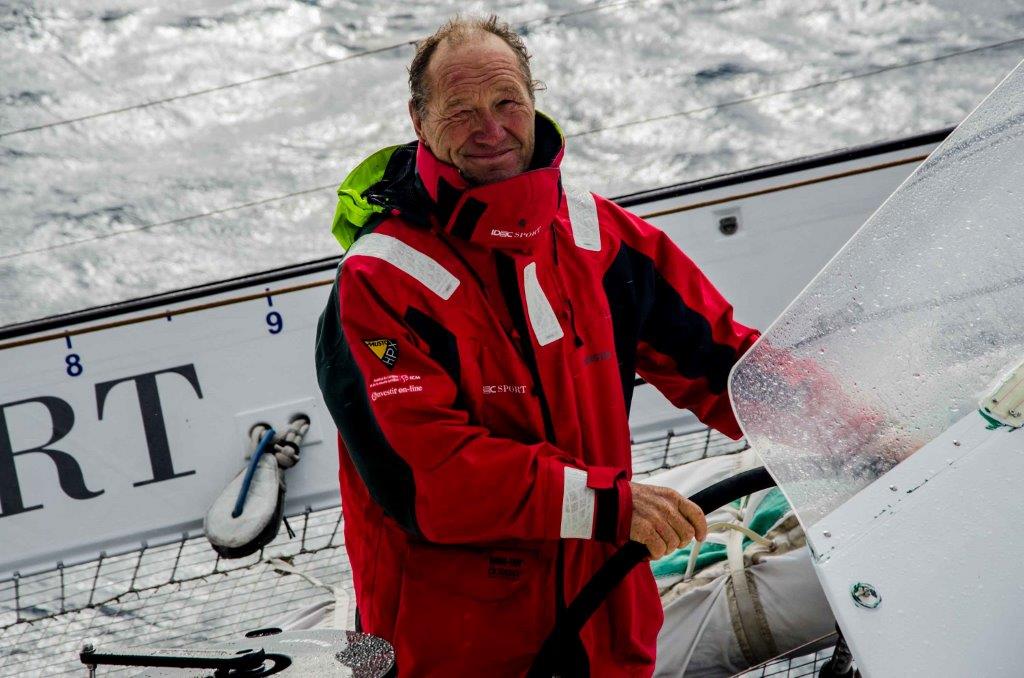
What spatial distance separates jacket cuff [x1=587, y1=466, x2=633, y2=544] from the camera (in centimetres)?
124

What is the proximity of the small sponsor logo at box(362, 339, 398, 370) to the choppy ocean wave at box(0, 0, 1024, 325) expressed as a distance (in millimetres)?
2828

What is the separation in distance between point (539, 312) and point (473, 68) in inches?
12.7

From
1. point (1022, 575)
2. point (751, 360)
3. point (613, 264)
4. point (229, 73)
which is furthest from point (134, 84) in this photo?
point (1022, 575)

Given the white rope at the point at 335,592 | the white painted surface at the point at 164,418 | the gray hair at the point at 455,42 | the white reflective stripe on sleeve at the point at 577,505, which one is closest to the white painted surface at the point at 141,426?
the white painted surface at the point at 164,418

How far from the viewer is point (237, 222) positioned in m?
4.33

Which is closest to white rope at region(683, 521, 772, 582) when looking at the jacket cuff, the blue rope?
the jacket cuff

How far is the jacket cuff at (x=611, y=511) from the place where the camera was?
1239 millimetres

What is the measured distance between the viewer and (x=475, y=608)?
1.40 metres

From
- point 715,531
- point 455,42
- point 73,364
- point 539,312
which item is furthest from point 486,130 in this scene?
point 73,364

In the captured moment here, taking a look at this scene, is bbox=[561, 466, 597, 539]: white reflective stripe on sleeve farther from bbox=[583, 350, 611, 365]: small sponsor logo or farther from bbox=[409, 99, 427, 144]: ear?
bbox=[409, 99, 427, 144]: ear

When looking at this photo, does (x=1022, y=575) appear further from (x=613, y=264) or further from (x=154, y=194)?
(x=154, y=194)

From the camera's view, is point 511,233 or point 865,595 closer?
point 865,595

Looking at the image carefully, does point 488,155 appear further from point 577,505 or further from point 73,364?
point 73,364

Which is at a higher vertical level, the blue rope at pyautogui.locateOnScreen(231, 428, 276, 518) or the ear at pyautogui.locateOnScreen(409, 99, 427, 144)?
the ear at pyautogui.locateOnScreen(409, 99, 427, 144)
